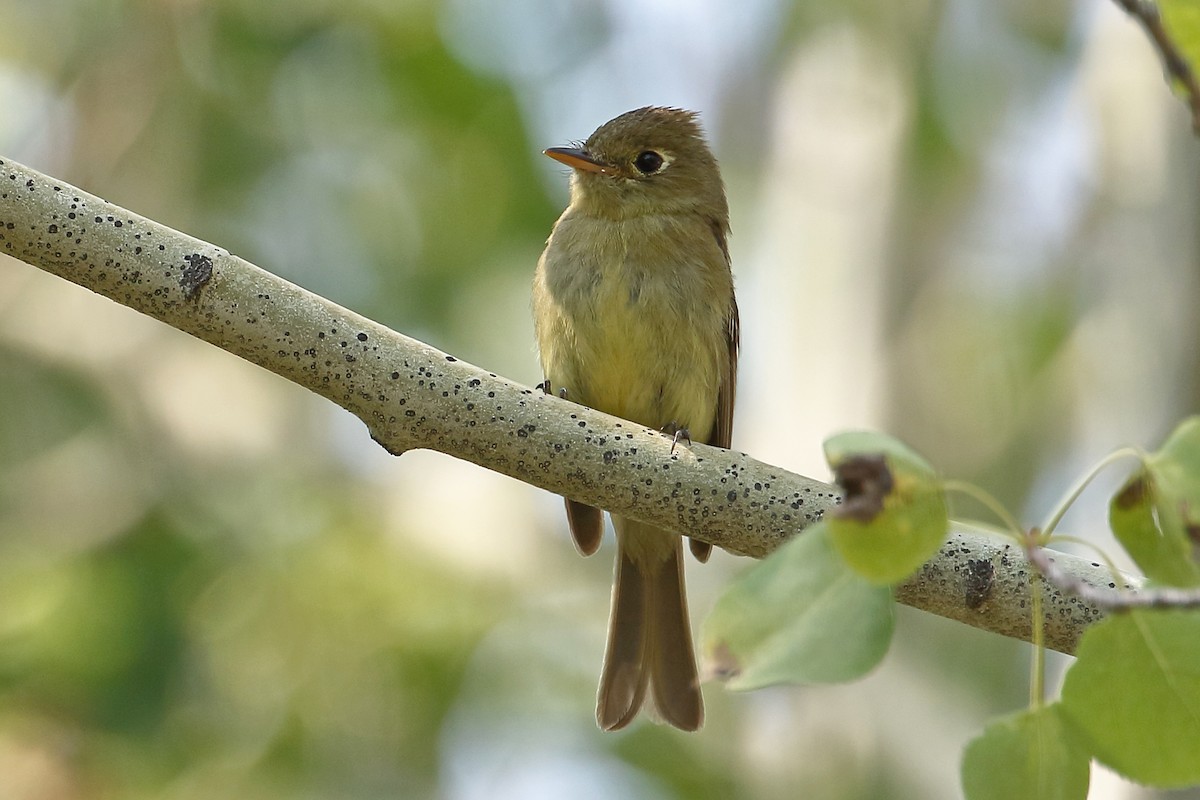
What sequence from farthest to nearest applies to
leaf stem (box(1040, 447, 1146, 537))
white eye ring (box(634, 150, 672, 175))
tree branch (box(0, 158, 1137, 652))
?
1. white eye ring (box(634, 150, 672, 175))
2. tree branch (box(0, 158, 1137, 652))
3. leaf stem (box(1040, 447, 1146, 537))

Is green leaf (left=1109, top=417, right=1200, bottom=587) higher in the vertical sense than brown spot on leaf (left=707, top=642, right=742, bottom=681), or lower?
higher

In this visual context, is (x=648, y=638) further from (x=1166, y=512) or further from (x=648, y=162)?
(x=1166, y=512)

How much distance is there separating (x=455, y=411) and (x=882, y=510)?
5.12 feet

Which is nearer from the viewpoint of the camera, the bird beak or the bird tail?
the bird tail

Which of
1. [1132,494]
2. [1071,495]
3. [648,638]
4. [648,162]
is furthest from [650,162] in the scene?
[1132,494]

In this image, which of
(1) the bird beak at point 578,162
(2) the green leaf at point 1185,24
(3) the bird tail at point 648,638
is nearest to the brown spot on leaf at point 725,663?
(2) the green leaf at point 1185,24

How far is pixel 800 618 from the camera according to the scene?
1.73 metres

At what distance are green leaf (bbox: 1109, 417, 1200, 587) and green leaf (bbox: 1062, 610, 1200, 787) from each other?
58 mm

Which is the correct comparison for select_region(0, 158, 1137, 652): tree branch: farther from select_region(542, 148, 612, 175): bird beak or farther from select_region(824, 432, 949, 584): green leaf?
select_region(542, 148, 612, 175): bird beak

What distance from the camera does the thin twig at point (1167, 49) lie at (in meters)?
1.55

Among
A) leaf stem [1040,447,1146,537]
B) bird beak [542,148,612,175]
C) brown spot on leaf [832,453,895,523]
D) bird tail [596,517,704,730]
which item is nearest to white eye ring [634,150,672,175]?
bird beak [542,148,612,175]

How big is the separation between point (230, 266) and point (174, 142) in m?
5.67

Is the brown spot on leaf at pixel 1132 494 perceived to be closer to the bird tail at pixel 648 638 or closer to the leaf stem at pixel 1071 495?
the leaf stem at pixel 1071 495

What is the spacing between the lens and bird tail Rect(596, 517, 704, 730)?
496cm
